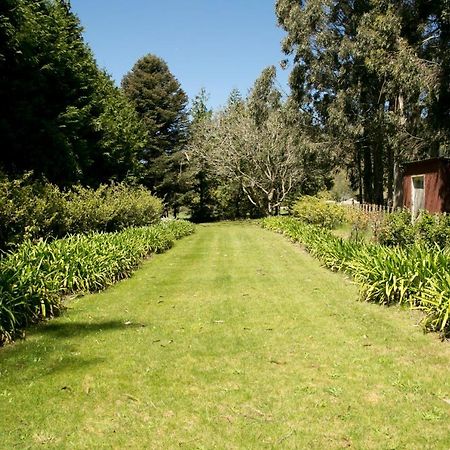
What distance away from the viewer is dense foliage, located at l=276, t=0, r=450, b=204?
58.7 ft

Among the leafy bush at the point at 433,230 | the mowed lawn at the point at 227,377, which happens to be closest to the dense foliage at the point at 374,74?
the leafy bush at the point at 433,230

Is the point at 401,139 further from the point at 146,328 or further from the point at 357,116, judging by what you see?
the point at 146,328

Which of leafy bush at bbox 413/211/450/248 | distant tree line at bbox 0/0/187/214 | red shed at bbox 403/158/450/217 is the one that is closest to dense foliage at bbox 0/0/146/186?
distant tree line at bbox 0/0/187/214

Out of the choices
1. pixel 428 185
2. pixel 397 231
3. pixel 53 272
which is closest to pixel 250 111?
pixel 428 185

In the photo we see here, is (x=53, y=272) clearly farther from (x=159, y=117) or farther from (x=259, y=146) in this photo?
(x=159, y=117)

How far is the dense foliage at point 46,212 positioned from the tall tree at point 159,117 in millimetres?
23338

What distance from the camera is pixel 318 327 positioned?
6238mm

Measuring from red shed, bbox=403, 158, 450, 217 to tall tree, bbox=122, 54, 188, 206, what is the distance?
23937 millimetres

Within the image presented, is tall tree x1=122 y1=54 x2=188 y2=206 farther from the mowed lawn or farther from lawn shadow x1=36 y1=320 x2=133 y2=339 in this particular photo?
lawn shadow x1=36 y1=320 x2=133 y2=339

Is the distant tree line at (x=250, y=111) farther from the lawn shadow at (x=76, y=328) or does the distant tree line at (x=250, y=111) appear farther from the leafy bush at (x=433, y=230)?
the leafy bush at (x=433, y=230)

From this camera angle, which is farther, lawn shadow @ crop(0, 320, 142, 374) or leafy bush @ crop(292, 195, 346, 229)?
leafy bush @ crop(292, 195, 346, 229)

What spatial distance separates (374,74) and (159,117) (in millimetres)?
23036

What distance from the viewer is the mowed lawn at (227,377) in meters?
3.45

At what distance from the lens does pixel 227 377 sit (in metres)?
4.52
